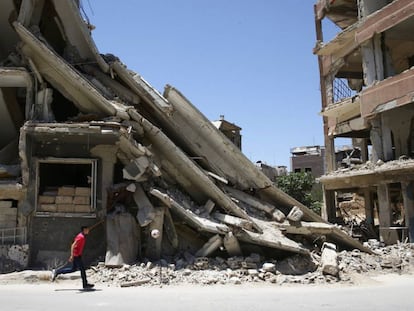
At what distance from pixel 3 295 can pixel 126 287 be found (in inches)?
92.9

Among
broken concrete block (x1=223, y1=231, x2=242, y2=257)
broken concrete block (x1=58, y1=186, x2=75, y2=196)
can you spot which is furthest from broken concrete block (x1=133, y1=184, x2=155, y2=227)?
broken concrete block (x1=223, y1=231, x2=242, y2=257)

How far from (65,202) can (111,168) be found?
147 centimetres

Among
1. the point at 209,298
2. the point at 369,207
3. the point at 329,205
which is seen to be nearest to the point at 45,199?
the point at 209,298

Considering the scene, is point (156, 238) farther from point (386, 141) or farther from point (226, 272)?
point (386, 141)

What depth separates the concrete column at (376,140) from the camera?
1886cm

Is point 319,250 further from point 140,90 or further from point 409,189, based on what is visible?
point 140,90

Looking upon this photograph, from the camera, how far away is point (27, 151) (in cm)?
1149

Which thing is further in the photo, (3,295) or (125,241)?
(125,241)

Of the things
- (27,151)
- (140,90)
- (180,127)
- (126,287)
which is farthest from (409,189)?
(27,151)

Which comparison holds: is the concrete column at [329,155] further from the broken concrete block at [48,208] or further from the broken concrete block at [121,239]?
the broken concrete block at [48,208]

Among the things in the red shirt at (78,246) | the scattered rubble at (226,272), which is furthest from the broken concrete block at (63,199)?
the red shirt at (78,246)

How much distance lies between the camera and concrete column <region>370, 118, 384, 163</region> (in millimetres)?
18859

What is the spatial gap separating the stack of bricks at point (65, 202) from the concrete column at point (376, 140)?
496 inches

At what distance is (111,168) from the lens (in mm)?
11992
